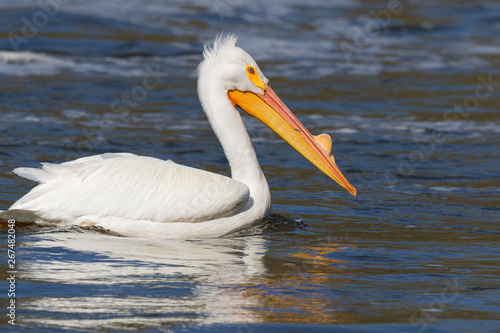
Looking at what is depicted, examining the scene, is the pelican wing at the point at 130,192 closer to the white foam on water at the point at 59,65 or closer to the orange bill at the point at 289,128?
the orange bill at the point at 289,128

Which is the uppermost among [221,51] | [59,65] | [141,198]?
[59,65]

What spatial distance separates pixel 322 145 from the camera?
5543 millimetres

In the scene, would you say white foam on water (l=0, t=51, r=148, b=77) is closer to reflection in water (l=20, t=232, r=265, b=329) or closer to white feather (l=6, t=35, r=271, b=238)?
white feather (l=6, t=35, r=271, b=238)

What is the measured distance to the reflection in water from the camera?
3641 millimetres

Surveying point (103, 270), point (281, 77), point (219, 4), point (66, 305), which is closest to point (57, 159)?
point (103, 270)

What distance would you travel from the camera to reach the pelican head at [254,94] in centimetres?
543

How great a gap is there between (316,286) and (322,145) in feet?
5.13

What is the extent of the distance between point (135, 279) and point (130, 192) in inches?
35.3

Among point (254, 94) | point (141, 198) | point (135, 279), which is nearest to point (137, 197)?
point (141, 198)

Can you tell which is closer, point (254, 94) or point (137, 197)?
point (137, 197)

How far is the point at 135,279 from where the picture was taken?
416cm

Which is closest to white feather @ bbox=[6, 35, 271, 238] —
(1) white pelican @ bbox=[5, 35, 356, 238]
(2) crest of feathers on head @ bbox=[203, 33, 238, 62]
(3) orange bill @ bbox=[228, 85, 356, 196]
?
(1) white pelican @ bbox=[5, 35, 356, 238]

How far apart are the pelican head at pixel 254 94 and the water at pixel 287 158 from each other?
0.48 metres

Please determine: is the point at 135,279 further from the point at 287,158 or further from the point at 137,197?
the point at 287,158
